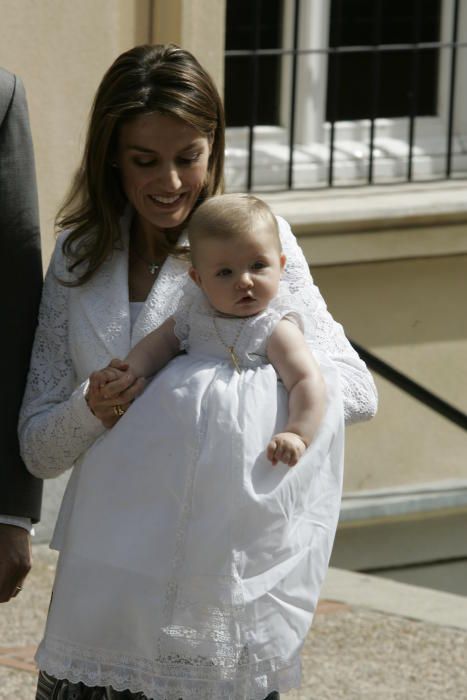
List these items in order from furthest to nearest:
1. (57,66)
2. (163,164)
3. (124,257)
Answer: (57,66) < (124,257) < (163,164)

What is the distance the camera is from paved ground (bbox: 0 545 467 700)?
15.2 feet

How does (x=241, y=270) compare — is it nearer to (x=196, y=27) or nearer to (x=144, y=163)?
(x=144, y=163)

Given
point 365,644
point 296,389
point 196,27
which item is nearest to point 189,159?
point 296,389

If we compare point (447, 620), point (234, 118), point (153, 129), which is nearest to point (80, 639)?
point (153, 129)

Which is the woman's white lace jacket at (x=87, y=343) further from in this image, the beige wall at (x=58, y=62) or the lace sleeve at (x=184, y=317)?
the beige wall at (x=58, y=62)

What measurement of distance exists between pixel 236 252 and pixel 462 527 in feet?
14.9

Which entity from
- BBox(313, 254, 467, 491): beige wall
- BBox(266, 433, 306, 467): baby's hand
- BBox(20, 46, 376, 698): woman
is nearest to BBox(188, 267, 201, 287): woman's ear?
BBox(20, 46, 376, 698): woman

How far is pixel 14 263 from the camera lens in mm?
3070

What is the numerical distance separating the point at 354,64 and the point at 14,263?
4281 mm

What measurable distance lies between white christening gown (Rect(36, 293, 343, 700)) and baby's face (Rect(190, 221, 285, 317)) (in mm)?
41

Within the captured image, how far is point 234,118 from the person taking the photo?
679 cm

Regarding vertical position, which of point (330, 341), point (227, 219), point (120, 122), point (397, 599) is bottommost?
point (397, 599)

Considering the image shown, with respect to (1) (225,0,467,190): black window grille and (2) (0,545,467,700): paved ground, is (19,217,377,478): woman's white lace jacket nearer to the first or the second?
(2) (0,545,467,700): paved ground

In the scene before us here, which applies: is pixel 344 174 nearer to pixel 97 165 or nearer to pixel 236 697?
pixel 97 165
